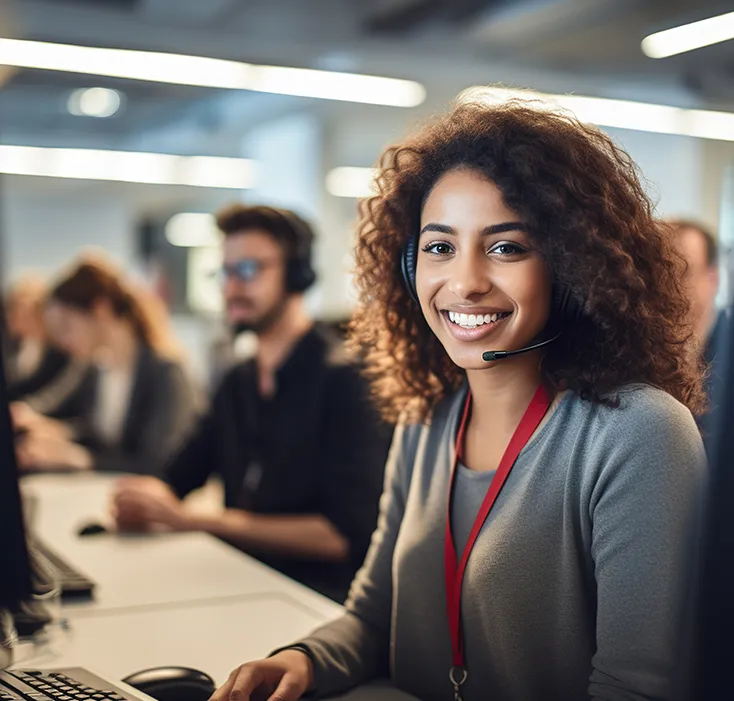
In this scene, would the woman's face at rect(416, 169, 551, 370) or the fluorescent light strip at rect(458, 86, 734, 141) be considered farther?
the fluorescent light strip at rect(458, 86, 734, 141)

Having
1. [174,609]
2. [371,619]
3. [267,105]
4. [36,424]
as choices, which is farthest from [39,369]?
[371,619]

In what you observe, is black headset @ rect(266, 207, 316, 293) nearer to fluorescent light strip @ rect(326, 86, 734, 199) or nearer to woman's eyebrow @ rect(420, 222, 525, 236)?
woman's eyebrow @ rect(420, 222, 525, 236)

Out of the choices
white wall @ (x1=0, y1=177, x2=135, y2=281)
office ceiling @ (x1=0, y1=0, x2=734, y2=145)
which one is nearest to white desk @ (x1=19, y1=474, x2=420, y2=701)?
office ceiling @ (x1=0, y1=0, x2=734, y2=145)

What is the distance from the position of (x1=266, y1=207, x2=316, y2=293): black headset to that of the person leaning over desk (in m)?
1.40

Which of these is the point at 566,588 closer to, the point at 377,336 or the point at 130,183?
the point at 377,336

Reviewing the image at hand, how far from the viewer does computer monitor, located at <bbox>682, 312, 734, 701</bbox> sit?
0.77 metres

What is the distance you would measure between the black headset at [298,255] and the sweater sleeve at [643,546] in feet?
5.85

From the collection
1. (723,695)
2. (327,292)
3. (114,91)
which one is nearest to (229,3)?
(114,91)

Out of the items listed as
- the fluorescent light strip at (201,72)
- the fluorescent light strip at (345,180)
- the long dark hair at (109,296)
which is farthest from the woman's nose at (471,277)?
the fluorescent light strip at (345,180)

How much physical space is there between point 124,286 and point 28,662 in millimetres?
2964

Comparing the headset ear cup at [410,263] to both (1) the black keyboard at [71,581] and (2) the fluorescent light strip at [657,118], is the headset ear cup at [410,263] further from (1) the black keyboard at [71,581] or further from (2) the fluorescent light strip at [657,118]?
(2) the fluorescent light strip at [657,118]

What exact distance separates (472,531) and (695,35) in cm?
431

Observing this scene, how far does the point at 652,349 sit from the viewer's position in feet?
4.38

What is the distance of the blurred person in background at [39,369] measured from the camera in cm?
528
